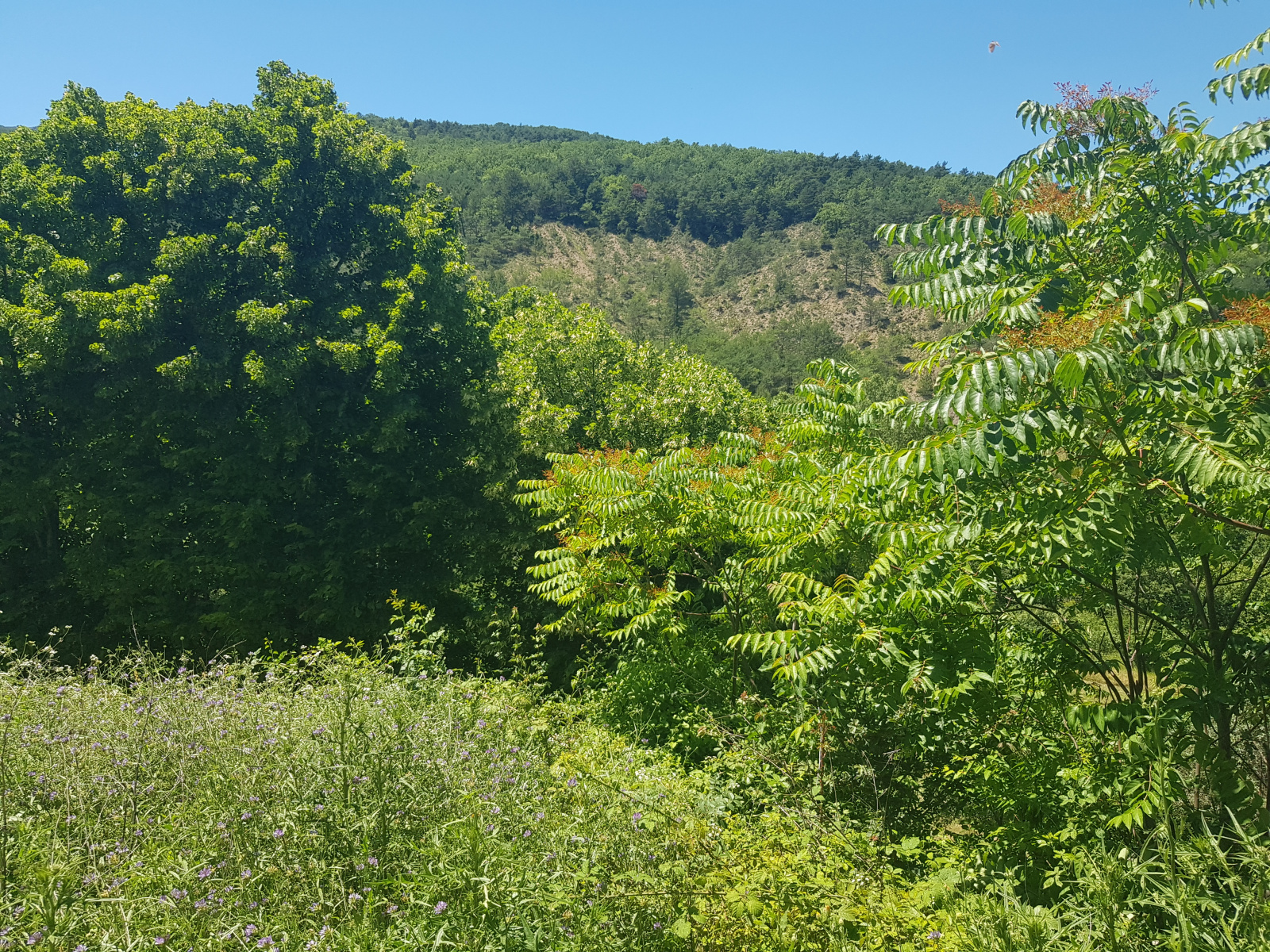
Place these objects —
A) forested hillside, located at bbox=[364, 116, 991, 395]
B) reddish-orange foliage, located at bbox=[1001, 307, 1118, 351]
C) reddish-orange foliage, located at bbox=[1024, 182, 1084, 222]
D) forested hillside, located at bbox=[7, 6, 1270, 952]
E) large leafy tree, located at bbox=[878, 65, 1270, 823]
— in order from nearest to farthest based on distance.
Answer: forested hillside, located at bbox=[7, 6, 1270, 952] → large leafy tree, located at bbox=[878, 65, 1270, 823] → reddish-orange foliage, located at bbox=[1001, 307, 1118, 351] → reddish-orange foliage, located at bbox=[1024, 182, 1084, 222] → forested hillside, located at bbox=[364, 116, 991, 395]

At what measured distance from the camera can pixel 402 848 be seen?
3.56m

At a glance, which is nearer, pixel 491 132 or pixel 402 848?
pixel 402 848

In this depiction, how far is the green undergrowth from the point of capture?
2.86m

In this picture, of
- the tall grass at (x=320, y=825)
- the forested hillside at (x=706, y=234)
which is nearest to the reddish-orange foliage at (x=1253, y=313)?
the tall grass at (x=320, y=825)

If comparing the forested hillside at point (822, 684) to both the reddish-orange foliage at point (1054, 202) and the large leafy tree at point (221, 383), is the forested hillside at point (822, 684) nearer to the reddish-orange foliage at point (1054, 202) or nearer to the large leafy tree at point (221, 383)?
the reddish-orange foliage at point (1054, 202)

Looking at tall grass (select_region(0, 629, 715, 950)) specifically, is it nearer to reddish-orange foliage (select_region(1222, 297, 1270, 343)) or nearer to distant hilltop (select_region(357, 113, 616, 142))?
reddish-orange foliage (select_region(1222, 297, 1270, 343))

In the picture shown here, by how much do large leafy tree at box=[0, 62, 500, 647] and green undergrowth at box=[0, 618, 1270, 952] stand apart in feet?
25.2

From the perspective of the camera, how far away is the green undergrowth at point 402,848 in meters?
2.86

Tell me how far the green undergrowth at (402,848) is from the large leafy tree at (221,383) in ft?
25.2

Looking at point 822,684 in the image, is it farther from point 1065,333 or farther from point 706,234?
point 706,234

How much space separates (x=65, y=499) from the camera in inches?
469

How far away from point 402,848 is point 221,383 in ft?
36.7

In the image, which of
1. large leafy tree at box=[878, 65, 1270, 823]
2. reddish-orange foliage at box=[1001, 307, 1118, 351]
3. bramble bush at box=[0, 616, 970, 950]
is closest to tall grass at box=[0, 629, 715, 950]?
bramble bush at box=[0, 616, 970, 950]

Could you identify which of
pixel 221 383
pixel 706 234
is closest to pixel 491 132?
pixel 706 234
